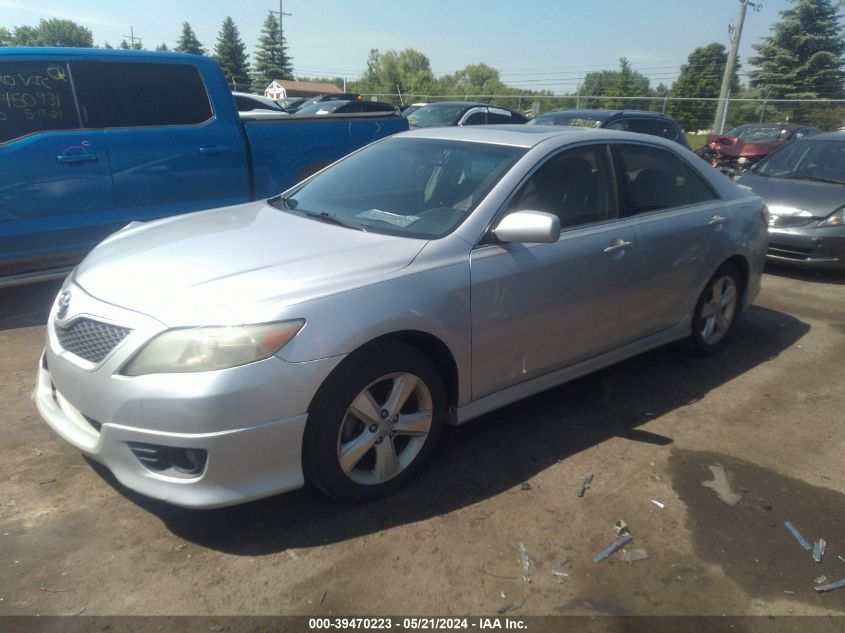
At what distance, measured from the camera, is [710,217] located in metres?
4.52

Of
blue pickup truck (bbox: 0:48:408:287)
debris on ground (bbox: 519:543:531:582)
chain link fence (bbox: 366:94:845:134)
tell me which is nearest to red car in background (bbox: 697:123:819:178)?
chain link fence (bbox: 366:94:845:134)

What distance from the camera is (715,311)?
4855mm

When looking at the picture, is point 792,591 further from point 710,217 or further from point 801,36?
point 801,36

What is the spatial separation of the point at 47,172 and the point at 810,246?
288 inches

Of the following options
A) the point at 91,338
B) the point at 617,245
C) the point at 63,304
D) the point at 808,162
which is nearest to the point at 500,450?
the point at 617,245

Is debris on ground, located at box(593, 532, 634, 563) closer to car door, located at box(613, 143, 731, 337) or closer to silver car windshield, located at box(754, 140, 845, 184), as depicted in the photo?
car door, located at box(613, 143, 731, 337)

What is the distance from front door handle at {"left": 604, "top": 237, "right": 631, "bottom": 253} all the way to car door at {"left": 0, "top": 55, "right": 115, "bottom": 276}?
3.82 metres

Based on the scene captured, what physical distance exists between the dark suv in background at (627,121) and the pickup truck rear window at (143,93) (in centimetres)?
531

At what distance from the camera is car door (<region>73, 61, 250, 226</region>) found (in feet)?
17.5

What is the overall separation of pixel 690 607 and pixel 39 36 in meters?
97.1

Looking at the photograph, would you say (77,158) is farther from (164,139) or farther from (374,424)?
(374,424)

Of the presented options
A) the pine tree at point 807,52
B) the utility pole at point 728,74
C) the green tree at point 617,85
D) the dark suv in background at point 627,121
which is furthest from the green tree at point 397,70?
the dark suv in background at point 627,121

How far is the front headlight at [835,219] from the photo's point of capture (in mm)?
7199

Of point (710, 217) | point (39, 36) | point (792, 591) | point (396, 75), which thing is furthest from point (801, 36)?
point (39, 36)
